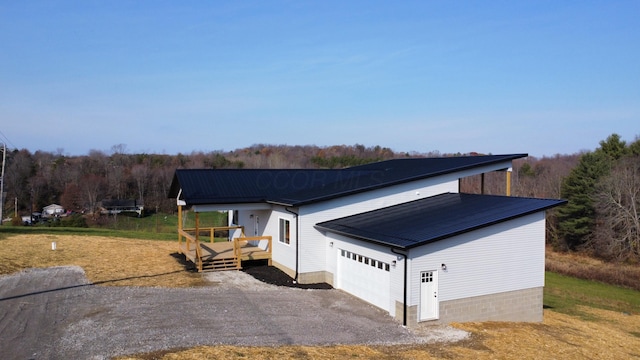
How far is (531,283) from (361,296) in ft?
17.6

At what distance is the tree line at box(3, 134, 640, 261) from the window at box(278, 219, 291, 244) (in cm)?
904

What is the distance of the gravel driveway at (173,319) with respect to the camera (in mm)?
9719

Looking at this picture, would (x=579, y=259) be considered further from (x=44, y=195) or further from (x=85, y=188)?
(x=44, y=195)

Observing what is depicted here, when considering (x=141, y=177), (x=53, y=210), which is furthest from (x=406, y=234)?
(x=141, y=177)

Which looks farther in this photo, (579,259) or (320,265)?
(579,259)

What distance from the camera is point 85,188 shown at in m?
64.9

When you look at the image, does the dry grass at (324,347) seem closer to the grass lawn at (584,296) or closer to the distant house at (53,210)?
the grass lawn at (584,296)

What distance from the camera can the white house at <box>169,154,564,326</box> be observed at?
12789 millimetres

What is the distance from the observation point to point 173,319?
11.4 metres

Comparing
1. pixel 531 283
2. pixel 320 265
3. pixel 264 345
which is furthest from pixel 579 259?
pixel 264 345

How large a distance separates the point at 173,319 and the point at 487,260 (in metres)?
8.97

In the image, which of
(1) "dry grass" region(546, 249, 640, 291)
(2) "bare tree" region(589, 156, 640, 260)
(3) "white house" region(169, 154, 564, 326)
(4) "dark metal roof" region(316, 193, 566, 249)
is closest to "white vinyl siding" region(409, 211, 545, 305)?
Answer: (3) "white house" region(169, 154, 564, 326)

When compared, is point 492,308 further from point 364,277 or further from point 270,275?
point 270,275

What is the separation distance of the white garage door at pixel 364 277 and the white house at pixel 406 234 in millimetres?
32
